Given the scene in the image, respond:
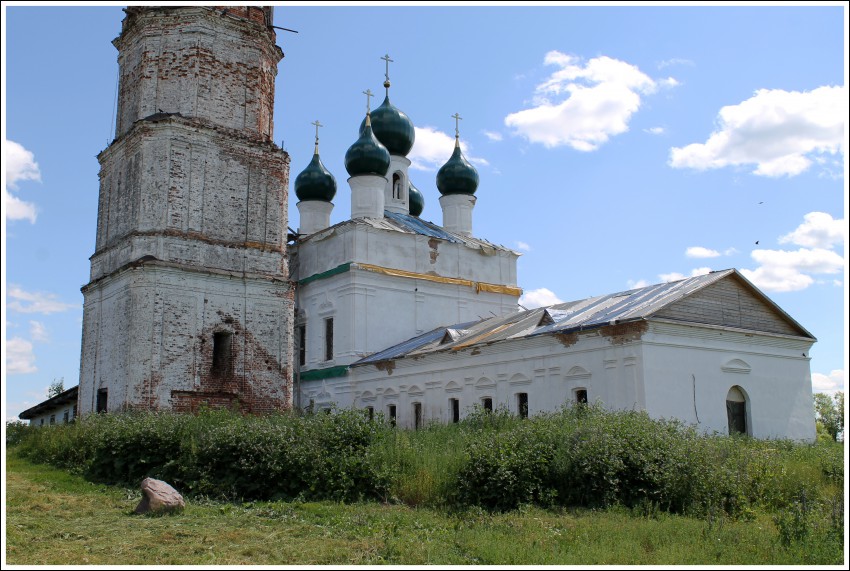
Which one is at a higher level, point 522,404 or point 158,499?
→ point 522,404

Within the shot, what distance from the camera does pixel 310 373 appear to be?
25672 mm

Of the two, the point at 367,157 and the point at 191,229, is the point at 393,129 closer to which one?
the point at 367,157

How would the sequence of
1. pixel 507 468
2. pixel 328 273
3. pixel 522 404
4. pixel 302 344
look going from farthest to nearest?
pixel 302 344, pixel 328 273, pixel 522 404, pixel 507 468

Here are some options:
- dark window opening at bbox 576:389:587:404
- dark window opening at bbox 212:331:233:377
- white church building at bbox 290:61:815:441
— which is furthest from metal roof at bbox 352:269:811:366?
dark window opening at bbox 212:331:233:377

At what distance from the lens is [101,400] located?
65.9 ft

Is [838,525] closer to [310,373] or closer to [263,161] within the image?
[263,161]

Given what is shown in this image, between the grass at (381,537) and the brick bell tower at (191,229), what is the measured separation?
863 cm

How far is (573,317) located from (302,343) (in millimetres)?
11440

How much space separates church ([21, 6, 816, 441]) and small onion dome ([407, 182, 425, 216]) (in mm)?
9867

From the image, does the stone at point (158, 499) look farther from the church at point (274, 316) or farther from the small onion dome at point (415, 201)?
A: the small onion dome at point (415, 201)

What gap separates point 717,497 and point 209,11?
17.7 metres

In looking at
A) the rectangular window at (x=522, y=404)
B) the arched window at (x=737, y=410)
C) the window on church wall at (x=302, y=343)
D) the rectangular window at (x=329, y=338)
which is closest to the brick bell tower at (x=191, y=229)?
the rectangular window at (x=329, y=338)

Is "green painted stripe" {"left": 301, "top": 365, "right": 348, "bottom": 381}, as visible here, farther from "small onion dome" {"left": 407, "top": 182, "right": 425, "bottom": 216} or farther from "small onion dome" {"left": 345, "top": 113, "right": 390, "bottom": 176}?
"small onion dome" {"left": 407, "top": 182, "right": 425, "bottom": 216}

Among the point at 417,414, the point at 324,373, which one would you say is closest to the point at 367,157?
the point at 324,373
